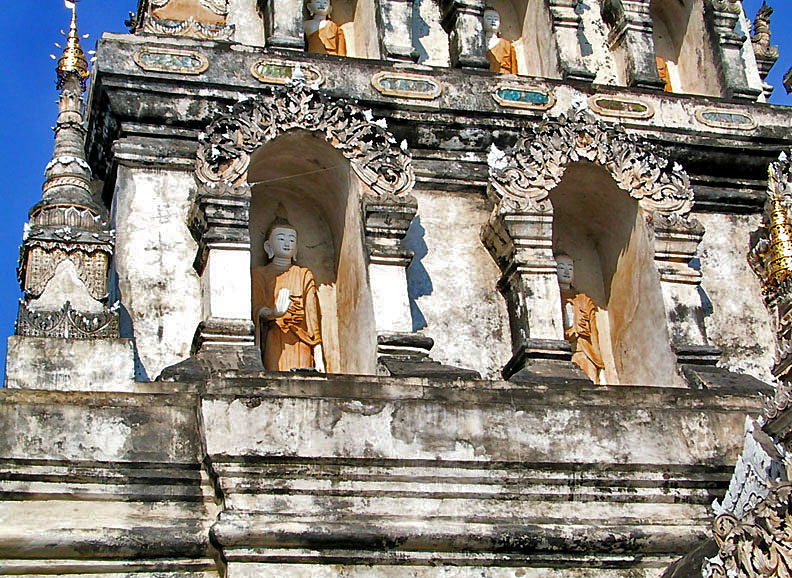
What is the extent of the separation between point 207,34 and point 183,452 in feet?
19.2

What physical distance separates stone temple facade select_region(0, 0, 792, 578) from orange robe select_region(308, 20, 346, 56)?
59mm

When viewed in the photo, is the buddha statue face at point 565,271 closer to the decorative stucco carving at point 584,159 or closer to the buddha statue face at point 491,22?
the decorative stucco carving at point 584,159

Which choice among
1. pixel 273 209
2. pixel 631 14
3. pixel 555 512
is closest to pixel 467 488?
pixel 555 512

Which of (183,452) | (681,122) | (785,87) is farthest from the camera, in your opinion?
(785,87)

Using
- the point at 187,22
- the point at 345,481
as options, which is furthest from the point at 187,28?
the point at 345,481

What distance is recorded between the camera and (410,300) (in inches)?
556

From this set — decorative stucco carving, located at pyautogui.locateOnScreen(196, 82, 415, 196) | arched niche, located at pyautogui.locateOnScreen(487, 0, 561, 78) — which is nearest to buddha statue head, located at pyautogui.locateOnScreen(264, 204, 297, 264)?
decorative stucco carving, located at pyautogui.locateOnScreen(196, 82, 415, 196)

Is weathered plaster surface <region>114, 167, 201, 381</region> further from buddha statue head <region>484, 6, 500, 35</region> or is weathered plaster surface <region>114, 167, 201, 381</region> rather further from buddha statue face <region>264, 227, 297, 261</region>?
buddha statue head <region>484, 6, 500, 35</region>

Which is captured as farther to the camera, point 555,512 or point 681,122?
point 681,122

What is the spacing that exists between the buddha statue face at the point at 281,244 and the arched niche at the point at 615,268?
275 centimetres

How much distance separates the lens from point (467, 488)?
11.1 meters

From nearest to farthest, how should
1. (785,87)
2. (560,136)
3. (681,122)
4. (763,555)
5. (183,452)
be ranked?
(763,555), (183,452), (560,136), (681,122), (785,87)

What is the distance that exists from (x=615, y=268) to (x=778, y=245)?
66.0 inches

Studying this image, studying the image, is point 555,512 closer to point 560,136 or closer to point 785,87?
point 560,136
